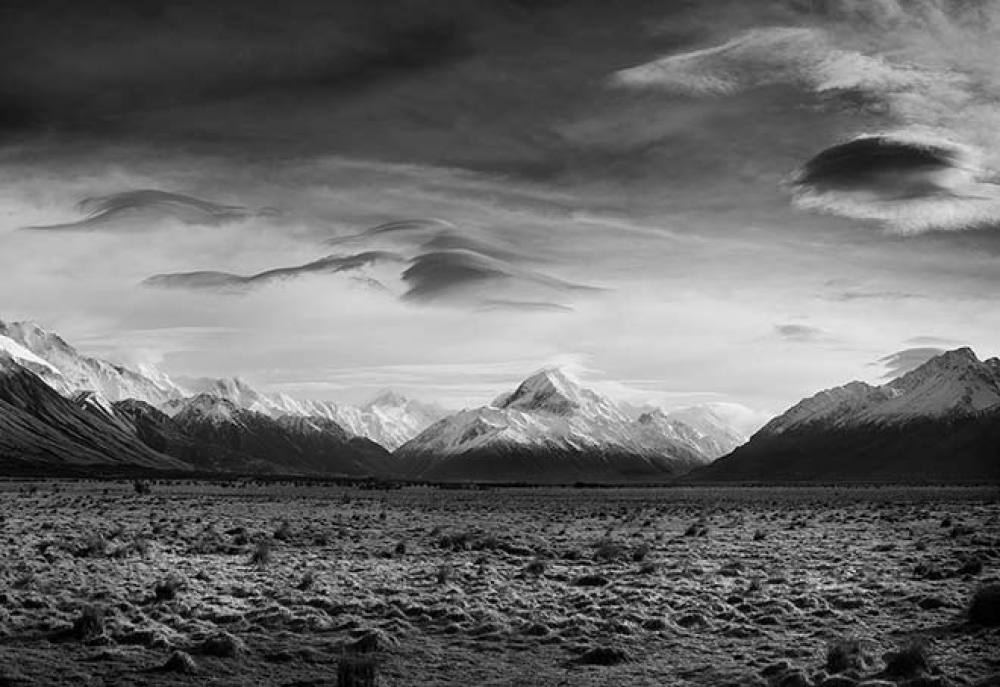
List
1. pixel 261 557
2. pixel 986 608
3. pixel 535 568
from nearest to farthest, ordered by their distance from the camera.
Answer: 1. pixel 986 608
2. pixel 535 568
3. pixel 261 557

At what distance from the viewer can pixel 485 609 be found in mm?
23516

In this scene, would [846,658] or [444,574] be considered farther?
[444,574]

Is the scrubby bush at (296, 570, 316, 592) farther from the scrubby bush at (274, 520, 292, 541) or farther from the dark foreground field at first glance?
the scrubby bush at (274, 520, 292, 541)

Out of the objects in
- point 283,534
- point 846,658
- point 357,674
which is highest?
point 846,658

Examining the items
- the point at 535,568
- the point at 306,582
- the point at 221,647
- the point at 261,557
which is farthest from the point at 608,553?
the point at 221,647

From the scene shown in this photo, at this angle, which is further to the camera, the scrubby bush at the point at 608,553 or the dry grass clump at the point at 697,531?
the dry grass clump at the point at 697,531

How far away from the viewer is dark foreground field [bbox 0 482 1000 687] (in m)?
17.3

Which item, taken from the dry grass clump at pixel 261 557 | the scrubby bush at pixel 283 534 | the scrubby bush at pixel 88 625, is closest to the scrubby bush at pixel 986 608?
the scrubby bush at pixel 88 625

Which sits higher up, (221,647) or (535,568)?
(535,568)

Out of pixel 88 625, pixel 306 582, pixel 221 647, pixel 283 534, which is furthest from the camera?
pixel 283 534

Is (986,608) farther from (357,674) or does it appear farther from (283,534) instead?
(283,534)

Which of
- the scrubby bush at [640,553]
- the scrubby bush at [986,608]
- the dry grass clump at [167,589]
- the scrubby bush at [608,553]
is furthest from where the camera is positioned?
the scrubby bush at [608,553]

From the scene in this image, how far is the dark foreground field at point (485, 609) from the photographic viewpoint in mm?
17344

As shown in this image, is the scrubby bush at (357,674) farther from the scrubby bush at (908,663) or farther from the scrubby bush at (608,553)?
the scrubby bush at (608,553)
